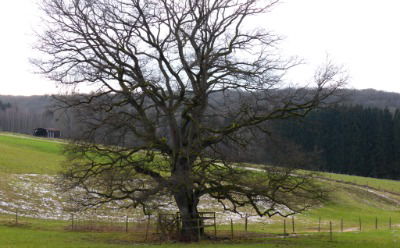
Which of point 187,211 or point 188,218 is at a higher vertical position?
point 187,211

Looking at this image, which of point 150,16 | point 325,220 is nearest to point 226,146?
point 150,16

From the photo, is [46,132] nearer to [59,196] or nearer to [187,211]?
[59,196]

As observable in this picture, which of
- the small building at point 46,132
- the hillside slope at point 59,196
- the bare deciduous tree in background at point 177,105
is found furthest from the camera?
the small building at point 46,132

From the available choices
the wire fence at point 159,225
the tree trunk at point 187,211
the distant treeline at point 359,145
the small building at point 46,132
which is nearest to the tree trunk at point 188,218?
the tree trunk at point 187,211

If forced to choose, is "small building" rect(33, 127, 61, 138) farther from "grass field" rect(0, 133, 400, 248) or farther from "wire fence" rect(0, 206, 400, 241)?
"wire fence" rect(0, 206, 400, 241)

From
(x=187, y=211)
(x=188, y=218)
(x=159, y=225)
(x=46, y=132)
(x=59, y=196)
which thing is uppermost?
(x=46, y=132)

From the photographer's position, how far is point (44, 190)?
4378cm

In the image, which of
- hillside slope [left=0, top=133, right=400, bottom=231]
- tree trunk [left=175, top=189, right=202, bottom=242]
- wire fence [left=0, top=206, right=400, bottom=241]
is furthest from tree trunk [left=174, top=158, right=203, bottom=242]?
hillside slope [left=0, top=133, right=400, bottom=231]

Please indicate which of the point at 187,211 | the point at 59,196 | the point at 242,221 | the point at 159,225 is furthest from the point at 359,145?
the point at 159,225

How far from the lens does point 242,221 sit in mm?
44188

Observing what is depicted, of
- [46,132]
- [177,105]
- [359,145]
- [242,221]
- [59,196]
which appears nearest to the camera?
[177,105]

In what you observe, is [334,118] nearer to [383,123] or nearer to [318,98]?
[383,123]

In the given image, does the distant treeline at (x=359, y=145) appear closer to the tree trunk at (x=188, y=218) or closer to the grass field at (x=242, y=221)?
the grass field at (x=242, y=221)

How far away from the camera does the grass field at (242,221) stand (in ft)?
83.4
